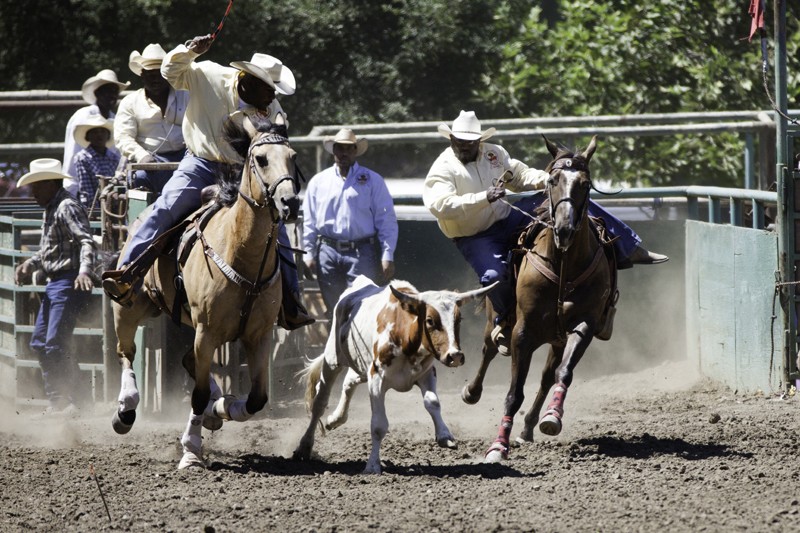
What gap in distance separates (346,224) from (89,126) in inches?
99.5

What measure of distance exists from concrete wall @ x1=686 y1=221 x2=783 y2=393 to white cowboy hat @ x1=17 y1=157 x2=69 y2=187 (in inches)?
227

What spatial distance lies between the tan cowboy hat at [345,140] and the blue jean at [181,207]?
112 inches

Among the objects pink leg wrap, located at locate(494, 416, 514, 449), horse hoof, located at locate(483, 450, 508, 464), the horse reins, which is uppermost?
the horse reins

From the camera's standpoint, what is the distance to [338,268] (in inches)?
457

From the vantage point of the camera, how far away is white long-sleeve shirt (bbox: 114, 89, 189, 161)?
10.7m

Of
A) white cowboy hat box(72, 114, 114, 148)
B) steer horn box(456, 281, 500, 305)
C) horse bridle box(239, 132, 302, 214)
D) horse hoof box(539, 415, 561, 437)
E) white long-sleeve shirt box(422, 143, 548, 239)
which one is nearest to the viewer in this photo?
horse bridle box(239, 132, 302, 214)

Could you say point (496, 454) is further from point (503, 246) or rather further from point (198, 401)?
point (198, 401)

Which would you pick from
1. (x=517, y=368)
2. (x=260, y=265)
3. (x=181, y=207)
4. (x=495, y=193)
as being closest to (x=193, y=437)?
(x=260, y=265)

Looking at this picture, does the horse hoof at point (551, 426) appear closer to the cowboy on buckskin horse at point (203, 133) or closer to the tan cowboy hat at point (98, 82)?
the cowboy on buckskin horse at point (203, 133)

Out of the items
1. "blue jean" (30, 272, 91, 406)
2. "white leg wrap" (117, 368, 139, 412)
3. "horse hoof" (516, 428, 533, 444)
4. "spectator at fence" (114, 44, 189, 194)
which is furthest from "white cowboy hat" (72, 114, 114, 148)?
"horse hoof" (516, 428, 533, 444)

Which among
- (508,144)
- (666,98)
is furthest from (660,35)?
(508,144)

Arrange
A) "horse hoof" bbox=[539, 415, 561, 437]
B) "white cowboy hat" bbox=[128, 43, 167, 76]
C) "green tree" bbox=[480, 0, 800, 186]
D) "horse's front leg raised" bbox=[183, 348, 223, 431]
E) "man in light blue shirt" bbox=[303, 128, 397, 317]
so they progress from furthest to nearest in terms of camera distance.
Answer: "green tree" bbox=[480, 0, 800, 186] → "man in light blue shirt" bbox=[303, 128, 397, 317] → "white cowboy hat" bbox=[128, 43, 167, 76] → "horse's front leg raised" bbox=[183, 348, 223, 431] → "horse hoof" bbox=[539, 415, 561, 437]

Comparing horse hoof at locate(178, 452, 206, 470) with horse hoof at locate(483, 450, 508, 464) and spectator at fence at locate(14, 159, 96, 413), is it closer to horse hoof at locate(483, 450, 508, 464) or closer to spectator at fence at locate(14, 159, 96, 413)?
horse hoof at locate(483, 450, 508, 464)

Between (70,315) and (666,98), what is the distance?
367 inches
